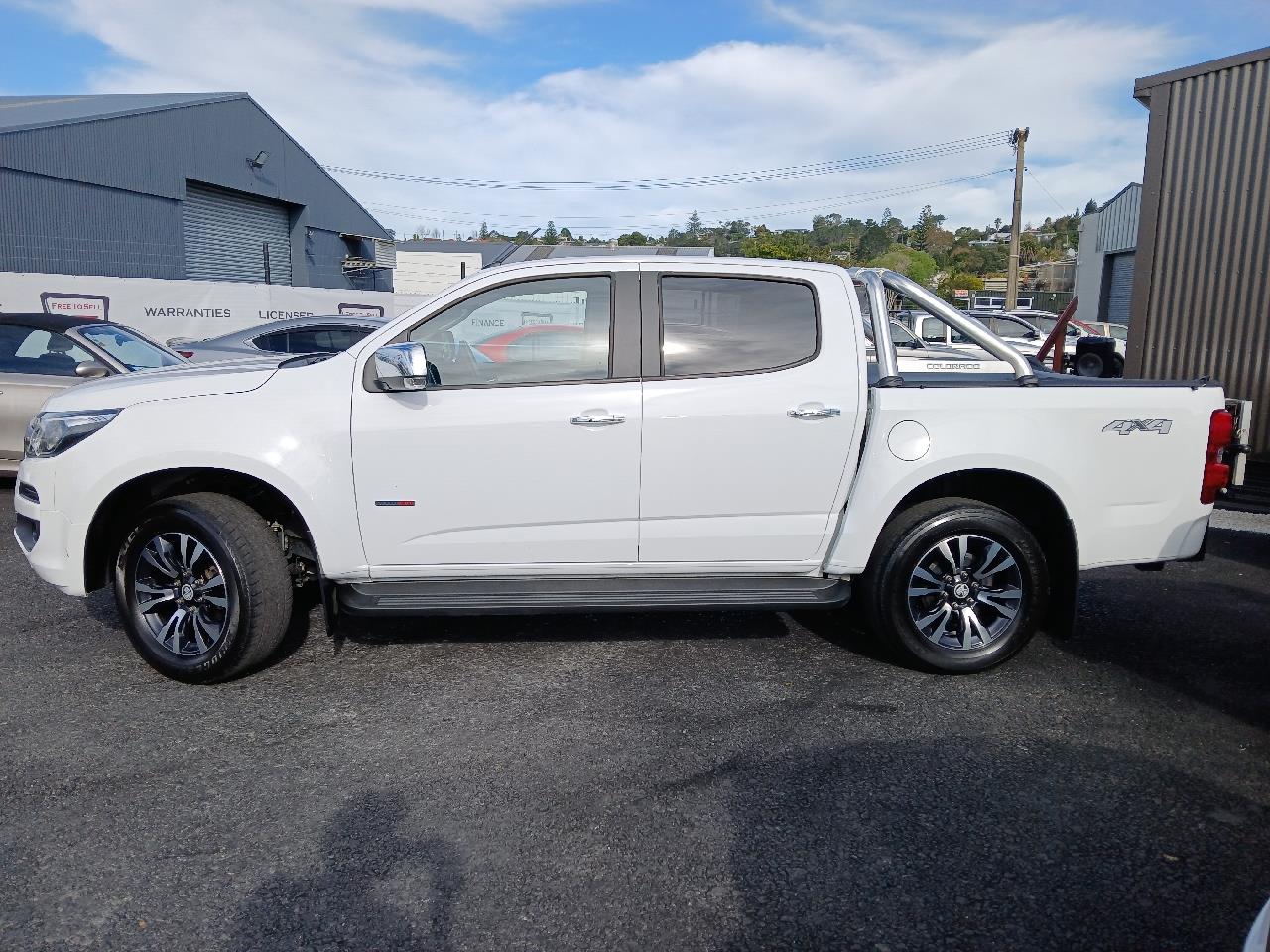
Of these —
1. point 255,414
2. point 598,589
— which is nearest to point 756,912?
point 598,589

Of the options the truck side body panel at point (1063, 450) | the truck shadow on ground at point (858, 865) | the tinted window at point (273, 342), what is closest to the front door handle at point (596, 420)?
the truck side body panel at point (1063, 450)

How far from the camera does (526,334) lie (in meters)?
4.58

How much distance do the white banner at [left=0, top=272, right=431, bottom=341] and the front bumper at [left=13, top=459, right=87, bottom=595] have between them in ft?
31.4

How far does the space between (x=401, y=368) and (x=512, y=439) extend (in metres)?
0.57

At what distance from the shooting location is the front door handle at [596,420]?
4410 millimetres

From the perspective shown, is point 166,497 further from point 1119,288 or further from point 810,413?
point 1119,288

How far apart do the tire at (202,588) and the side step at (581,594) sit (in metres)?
0.37

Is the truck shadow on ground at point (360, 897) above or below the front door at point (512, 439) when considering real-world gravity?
below

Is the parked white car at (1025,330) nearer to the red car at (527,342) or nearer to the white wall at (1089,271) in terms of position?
the red car at (527,342)

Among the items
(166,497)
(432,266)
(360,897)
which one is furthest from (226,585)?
(432,266)

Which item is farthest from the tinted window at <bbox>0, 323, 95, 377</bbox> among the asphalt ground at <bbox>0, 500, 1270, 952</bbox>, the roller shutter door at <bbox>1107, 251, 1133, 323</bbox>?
the roller shutter door at <bbox>1107, 251, 1133, 323</bbox>

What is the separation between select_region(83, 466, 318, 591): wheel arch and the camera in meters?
4.54

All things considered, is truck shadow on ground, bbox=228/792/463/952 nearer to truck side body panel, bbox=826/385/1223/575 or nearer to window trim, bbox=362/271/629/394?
window trim, bbox=362/271/629/394

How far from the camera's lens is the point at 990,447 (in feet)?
14.9
